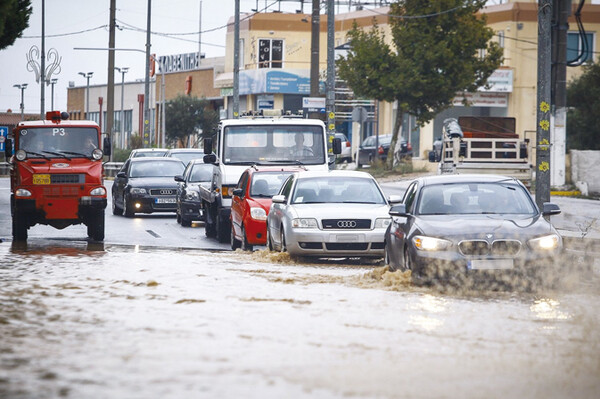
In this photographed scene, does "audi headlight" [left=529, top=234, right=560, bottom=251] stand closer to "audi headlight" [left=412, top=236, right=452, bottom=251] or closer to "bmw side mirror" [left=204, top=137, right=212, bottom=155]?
"audi headlight" [left=412, top=236, right=452, bottom=251]

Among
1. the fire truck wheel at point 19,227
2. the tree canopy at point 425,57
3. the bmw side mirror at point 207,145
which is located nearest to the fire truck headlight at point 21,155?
the fire truck wheel at point 19,227

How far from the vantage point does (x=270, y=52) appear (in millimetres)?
72938

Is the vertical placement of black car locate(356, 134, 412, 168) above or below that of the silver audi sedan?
above

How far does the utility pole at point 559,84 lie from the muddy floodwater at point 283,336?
19.3 m

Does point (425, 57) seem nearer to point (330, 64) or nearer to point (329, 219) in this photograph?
point (330, 64)

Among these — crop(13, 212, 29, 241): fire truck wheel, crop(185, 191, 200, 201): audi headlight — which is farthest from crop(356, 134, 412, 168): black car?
crop(13, 212, 29, 241): fire truck wheel

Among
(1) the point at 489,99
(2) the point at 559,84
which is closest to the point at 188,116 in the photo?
(1) the point at 489,99

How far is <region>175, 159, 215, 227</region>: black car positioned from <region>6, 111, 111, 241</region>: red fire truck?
17.3 feet

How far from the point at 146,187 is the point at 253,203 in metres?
9.98

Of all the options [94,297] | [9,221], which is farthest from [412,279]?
[9,221]

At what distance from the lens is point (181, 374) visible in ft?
27.3

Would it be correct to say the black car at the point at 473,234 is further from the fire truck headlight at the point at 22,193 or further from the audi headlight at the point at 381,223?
the fire truck headlight at the point at 22,193

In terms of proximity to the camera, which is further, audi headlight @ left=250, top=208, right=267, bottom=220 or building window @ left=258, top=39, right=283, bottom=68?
building window @ left=258, top=39, right=283, bottom=68

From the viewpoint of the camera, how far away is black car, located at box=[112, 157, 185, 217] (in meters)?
30.0
